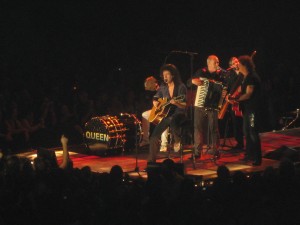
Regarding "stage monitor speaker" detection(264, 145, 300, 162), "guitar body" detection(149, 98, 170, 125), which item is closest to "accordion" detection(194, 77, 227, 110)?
"guitar body" detection(149, 98, 170, 125)

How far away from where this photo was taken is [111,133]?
35.9 feet

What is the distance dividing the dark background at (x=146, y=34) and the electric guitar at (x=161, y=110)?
656 cm

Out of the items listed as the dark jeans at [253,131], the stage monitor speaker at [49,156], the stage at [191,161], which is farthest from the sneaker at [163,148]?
the stage monitor speaker at [49,156]

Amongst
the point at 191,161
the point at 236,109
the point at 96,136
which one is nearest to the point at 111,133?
the point at 96,136

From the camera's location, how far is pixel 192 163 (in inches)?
388

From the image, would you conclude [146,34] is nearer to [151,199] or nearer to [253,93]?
[253,93]

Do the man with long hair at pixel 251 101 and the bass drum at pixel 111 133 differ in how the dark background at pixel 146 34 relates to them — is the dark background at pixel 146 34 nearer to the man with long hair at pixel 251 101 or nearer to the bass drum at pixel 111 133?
the bass drum at pixel 111 133

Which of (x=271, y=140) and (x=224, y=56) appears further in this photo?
(x=224, y=56)

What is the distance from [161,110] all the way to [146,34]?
8.09 meters

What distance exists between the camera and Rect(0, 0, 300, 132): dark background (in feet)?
55.6

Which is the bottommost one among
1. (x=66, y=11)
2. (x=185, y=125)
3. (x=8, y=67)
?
(x=185, y=125)

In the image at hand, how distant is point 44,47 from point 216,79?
324 inches

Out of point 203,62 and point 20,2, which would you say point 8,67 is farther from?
point 203,62

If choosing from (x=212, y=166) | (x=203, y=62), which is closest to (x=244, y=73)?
(x=212, y=166)
